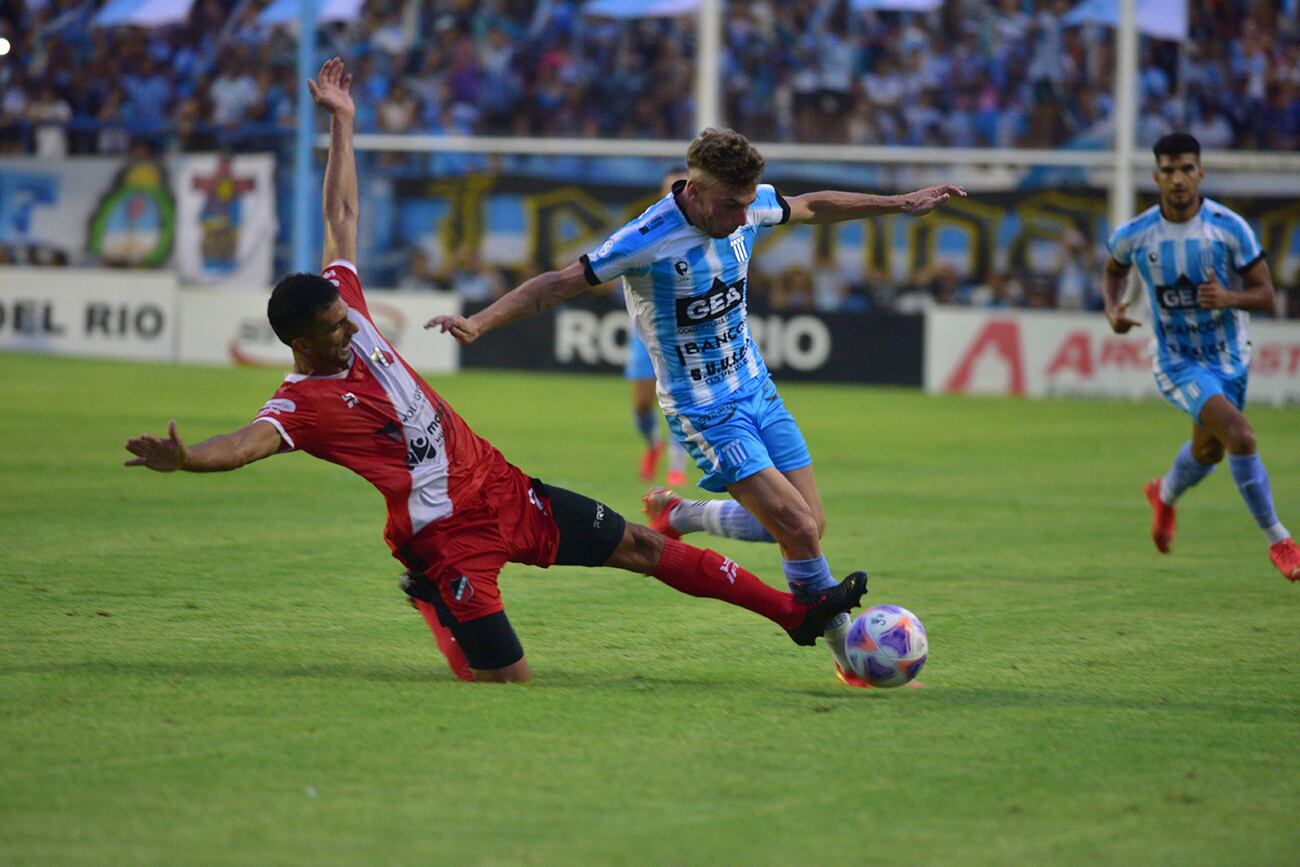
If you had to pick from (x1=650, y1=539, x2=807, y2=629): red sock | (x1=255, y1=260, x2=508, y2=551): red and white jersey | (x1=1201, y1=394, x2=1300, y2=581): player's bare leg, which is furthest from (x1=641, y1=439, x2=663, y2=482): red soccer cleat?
(x1=255, y1=260, x2=508, y2=551): red and white jersey

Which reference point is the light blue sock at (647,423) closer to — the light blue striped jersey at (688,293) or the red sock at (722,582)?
the light blue striped jersey at (688,293)

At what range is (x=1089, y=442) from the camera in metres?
15.2

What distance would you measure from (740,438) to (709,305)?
1.64ft

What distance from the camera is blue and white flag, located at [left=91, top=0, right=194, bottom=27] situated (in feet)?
79.9

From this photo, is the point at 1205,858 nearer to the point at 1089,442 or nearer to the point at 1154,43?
the point at 1089,442

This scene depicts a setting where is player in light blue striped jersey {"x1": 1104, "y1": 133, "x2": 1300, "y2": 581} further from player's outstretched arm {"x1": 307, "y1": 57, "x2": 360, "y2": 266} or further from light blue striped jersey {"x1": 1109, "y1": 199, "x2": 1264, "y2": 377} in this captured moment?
player's outstretched arm {"x1": 307, "y1": 57, "x2": 360, "y2": 266}

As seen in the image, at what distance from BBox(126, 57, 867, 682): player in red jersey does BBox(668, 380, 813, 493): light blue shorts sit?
1.12ft

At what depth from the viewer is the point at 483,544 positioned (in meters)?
5.82

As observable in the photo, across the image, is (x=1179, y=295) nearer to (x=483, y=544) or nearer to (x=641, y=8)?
(x=483, y=544)

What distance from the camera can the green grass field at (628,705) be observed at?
13.2 ft

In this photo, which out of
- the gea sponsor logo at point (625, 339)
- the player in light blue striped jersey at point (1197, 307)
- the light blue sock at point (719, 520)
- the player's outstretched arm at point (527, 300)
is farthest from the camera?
the gea sponsor logo at point (625, 339)

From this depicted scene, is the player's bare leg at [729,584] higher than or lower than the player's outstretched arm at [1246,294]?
lower

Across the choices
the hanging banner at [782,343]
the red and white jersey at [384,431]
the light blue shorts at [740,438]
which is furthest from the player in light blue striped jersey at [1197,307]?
the hanging banner at [782,343]

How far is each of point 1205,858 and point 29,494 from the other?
26.5 feet
